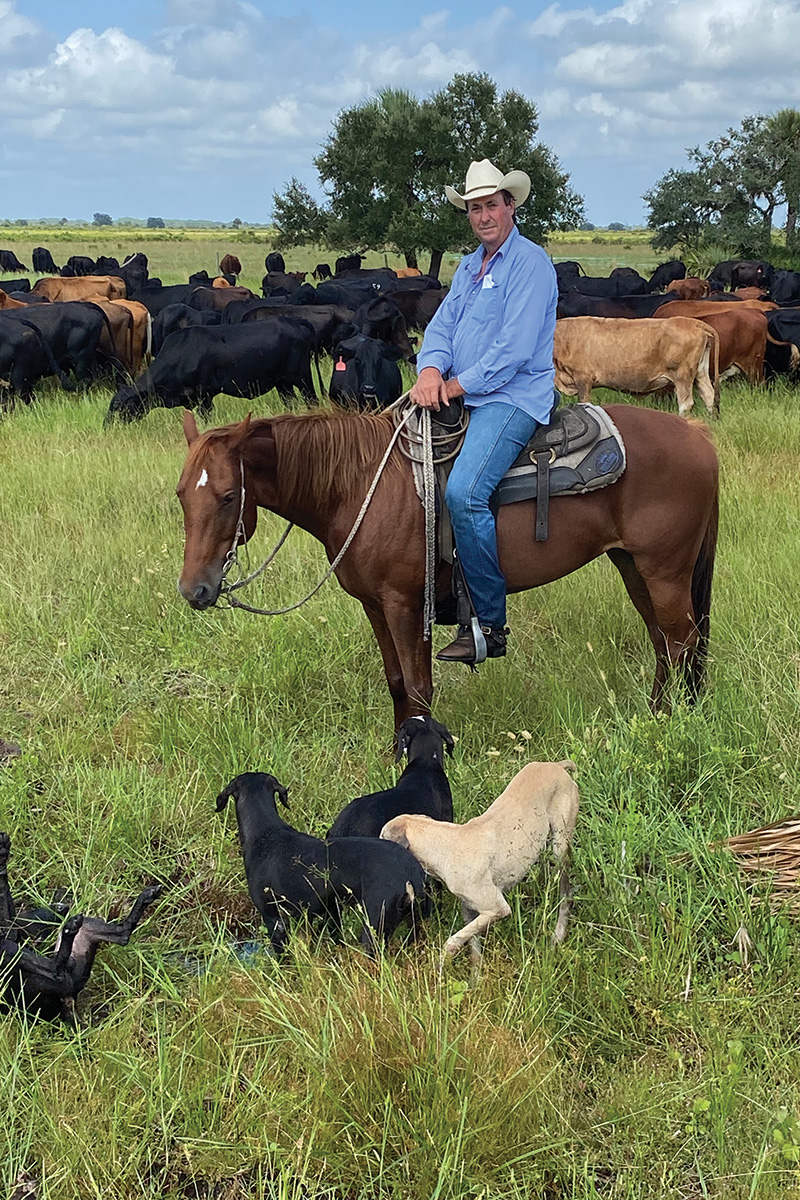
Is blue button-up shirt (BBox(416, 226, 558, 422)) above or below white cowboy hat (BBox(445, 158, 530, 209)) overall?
below

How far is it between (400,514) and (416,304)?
18272 mm

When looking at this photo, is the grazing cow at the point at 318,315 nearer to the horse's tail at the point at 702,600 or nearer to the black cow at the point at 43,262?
the horse's tail at the point at 702,600

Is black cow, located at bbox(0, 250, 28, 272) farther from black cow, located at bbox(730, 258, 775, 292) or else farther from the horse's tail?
the horse's tail

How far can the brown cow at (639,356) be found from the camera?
13.1m

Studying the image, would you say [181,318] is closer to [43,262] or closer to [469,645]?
[469,645]

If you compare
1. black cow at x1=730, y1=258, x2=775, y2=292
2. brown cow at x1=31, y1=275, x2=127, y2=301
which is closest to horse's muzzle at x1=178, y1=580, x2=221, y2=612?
brown cow at x1=31, y1=275, x2=127, y2=301

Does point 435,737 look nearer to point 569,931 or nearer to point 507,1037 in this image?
point 569,931

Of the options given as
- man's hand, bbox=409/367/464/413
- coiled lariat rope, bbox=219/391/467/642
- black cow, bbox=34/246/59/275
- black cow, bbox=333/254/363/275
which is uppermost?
black cow, bbox=34/246/59/275

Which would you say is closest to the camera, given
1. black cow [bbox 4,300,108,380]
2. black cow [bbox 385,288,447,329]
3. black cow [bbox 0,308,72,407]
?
black cow [bbox 0,308,72,407]

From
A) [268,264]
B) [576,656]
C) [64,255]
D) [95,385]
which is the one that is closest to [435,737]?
[576,656]

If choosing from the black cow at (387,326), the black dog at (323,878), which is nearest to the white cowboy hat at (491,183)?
the black dog at (323,878)

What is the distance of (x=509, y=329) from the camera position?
14.4ft

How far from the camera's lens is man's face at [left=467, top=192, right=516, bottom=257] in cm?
439

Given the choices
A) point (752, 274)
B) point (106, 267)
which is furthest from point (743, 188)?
point (106, 267)
